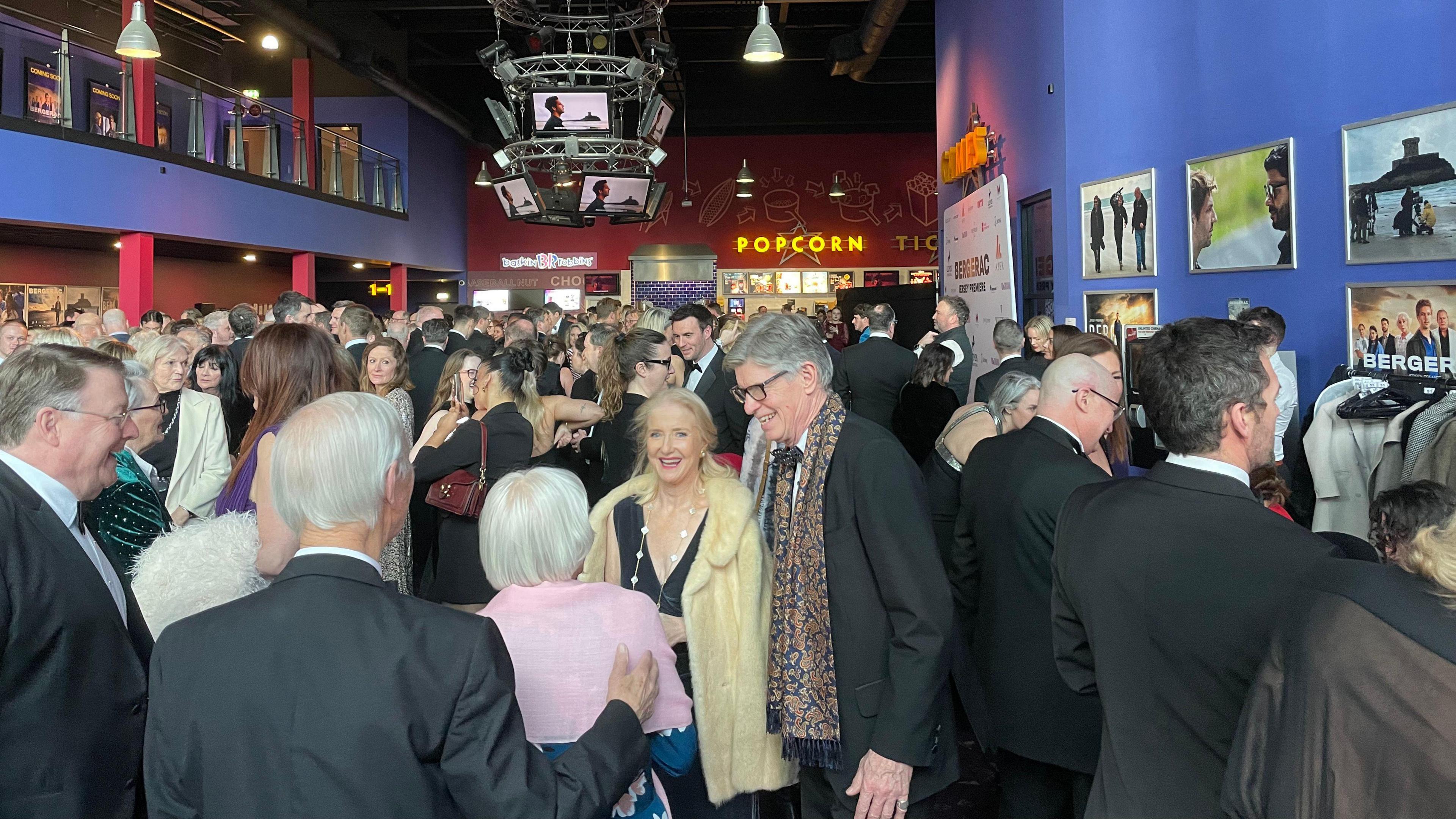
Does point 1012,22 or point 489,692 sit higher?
point 1012,22

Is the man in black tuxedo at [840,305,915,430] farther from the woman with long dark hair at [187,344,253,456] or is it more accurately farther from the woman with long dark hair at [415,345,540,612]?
the woman with long dark hair at [187,344,253,456]

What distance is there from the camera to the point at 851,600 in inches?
91.3

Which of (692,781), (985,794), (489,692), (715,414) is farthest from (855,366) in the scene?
(489,692)

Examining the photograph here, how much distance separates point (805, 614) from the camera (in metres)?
2.42

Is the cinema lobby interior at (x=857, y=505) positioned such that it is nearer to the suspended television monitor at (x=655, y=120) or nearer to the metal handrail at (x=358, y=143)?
the suspended television monitor at (x=655, y=120)

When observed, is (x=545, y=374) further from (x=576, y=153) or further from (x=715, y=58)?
(x=715, y=58)

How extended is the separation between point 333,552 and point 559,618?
55 cm

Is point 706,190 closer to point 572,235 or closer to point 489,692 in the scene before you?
point 572,235

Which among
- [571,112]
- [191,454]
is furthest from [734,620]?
[571,112]

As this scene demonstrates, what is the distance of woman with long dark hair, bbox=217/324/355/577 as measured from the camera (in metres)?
3.21

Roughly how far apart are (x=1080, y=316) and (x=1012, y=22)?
2881 millimetres

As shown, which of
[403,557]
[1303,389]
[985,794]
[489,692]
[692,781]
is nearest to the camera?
[489,692]

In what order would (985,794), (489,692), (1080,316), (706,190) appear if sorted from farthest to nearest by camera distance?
(706,190) < (1080,316) < (985,794) < (489,692)

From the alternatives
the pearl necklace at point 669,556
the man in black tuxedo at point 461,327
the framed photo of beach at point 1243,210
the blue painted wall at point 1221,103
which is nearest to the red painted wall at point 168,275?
the man in black tuxedo at point 461,327
